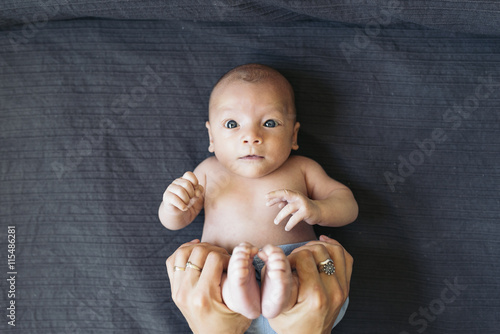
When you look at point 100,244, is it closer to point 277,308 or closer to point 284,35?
point 277,308

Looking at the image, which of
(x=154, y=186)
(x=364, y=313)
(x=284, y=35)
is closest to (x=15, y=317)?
(x=154, y=186)

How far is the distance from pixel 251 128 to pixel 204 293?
0.52 m

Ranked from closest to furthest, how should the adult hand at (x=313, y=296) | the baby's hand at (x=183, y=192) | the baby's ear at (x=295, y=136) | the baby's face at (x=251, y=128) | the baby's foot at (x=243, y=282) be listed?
the baby's foot at (x=243, y=282) < the adult hand at (x=313, y=296) < the baby's hand at (x=183, y=192) < the baby's face at (x=251, y=128) < the baby's ear at (x=295, y=136)

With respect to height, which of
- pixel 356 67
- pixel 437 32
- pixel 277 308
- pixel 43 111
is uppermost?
pixel 437 32

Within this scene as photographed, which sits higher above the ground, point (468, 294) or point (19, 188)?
point (19, 188)

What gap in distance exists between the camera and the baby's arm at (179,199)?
1264 mm

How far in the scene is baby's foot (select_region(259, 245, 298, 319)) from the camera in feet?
3.47

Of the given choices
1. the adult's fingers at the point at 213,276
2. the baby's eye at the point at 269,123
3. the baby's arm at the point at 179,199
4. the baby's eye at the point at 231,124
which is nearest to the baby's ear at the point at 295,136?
the baby's eye at the point at 269,123

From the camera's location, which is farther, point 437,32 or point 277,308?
point 437,32

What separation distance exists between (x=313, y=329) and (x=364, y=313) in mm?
436

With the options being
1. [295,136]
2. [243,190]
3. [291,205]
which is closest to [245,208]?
[243,190]

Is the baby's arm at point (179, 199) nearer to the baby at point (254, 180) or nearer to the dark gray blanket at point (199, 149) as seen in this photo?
the baby at point (254, 180)

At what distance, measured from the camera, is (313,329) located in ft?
3.89

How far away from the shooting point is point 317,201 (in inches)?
53.5
